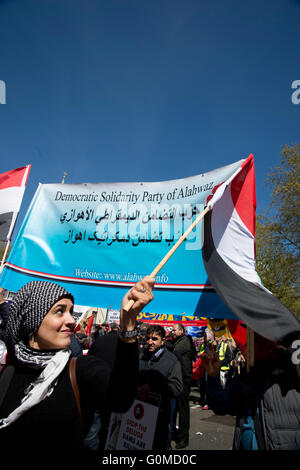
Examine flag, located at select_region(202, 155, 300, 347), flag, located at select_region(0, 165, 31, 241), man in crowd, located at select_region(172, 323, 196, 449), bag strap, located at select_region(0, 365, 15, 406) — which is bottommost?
man in crowd, located at select_region(172, 323, 196, 449)

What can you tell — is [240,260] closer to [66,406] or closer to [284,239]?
[66,406]

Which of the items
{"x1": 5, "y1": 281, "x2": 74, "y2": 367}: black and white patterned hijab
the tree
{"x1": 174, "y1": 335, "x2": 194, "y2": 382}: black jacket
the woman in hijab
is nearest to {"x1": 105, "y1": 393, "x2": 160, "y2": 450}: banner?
the woman in hijab

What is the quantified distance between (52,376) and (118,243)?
6.22 ft

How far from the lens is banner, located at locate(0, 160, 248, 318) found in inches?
115

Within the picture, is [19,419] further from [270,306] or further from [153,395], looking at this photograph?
[270,306]

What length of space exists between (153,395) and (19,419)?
1.65 meters

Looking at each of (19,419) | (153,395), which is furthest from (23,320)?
(153,395)

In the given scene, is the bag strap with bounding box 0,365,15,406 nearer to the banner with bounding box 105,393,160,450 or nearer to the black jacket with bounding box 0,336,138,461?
the black jacket with bounding box 0,336,138,461

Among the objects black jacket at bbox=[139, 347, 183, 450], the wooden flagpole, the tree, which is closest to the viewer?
the wooden flagpole

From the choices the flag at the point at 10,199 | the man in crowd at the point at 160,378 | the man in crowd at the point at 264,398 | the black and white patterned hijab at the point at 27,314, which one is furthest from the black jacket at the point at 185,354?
the black and white patterned hijab at the point at 27,314

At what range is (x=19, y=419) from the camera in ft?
4.45

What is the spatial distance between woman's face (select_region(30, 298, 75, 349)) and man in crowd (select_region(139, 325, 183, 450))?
159 cm

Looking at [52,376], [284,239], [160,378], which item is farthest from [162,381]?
[284,239]

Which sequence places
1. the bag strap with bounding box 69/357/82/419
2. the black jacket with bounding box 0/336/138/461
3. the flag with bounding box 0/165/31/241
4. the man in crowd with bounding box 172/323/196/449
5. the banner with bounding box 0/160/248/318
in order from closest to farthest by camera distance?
the black jacket with bounding box 0/336/138/461 < the bag strap with bounding box 69/357/82/419 < the banner with bounding box 0/160/248/318 < the flag with bounding box 0/165/31/241 < the man in crowd with bounding box 172/323/196/449
